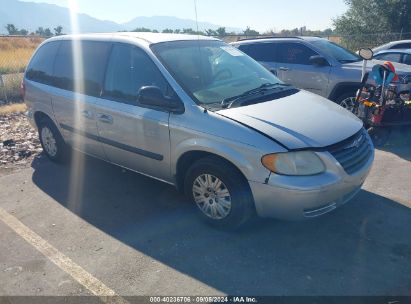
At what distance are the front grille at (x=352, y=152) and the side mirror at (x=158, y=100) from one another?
1469mm

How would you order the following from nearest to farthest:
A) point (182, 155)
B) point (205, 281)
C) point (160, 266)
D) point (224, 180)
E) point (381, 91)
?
point (205, 281), point (160, 266), point (224, 180), point (182, 155), point (381, 91)

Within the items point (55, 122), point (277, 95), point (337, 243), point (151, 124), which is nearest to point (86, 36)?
point (55, 122)

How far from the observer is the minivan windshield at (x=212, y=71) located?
3.77 metres

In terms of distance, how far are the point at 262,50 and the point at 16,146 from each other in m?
5.39

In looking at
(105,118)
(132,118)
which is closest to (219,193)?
(132,118)

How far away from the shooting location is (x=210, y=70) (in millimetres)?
4102

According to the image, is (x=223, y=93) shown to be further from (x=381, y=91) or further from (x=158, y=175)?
(x=381, y=91)

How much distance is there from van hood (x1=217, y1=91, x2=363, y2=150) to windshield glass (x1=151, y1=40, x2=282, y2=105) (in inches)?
15.6

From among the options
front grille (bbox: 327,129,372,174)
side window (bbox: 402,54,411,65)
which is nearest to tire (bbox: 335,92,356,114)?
front grille (bbox: 327,129,372,174)

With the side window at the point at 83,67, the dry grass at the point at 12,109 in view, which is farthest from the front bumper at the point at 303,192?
the dry grass at the point at 12,109

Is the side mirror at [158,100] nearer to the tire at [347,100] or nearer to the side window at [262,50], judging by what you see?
the tire at [347,100]

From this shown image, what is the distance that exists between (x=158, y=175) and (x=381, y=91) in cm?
397

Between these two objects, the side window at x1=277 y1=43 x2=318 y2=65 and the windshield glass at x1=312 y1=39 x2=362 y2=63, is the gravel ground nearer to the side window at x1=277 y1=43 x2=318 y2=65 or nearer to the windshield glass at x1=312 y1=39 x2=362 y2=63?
the side window at x1=277 y1=43 x2=318 y2=65

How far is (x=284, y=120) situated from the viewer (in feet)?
11.1
